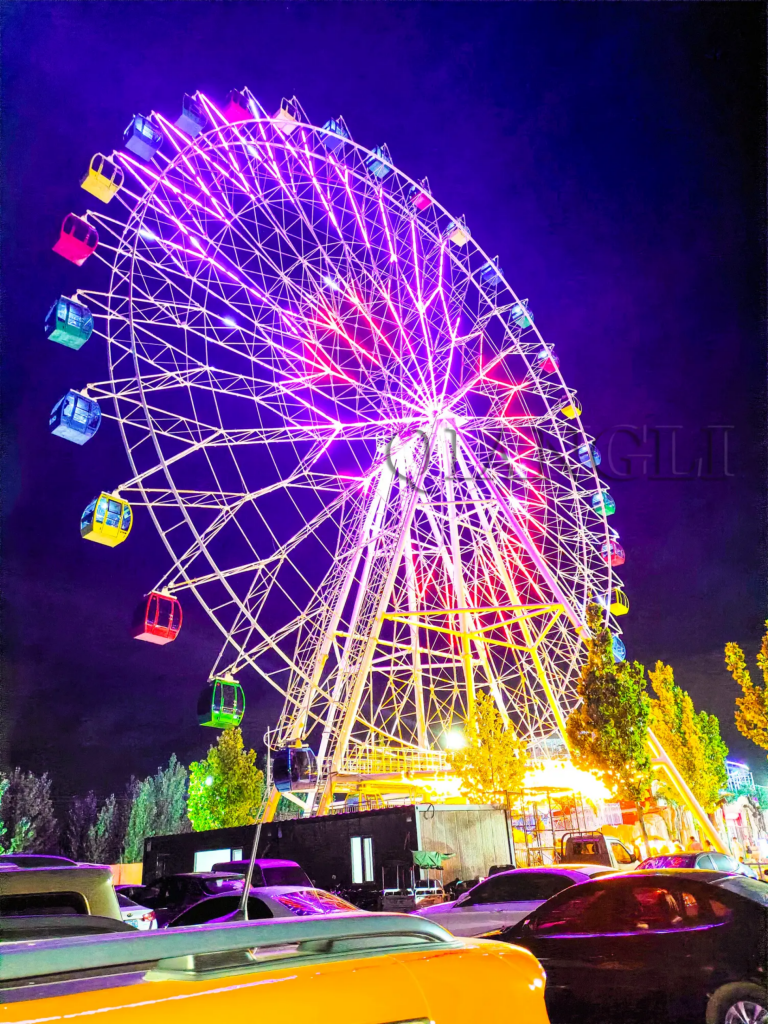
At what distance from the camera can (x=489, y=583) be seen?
81.3ft

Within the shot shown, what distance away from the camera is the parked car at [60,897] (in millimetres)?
2988

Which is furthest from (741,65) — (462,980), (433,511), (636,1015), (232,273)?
(433,511)

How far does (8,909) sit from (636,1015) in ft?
14.0

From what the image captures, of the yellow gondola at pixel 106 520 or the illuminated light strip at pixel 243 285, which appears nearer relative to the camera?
the yellow gondola at pixel 106 520

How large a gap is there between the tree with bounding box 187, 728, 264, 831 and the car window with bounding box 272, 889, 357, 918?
1146 inches

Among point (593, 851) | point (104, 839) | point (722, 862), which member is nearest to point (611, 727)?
point (593, 851)

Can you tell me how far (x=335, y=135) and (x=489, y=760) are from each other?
20.0m

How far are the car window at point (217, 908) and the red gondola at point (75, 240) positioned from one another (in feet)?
54.5

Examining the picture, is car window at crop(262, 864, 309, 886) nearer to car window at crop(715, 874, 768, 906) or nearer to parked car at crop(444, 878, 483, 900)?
parked car at crop(444, 878, 483, 900)

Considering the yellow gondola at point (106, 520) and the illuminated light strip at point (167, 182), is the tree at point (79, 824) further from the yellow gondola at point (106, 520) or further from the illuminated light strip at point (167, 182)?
the illuminated light strip at point (167, 182)

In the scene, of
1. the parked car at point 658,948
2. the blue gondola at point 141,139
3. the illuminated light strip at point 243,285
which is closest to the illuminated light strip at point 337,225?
the illuminated light strip at point 243,285

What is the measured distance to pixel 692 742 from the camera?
3294cm

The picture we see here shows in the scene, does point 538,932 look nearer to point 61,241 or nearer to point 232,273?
point 232,273

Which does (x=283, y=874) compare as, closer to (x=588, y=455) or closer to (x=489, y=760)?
(x=489, y=760)
